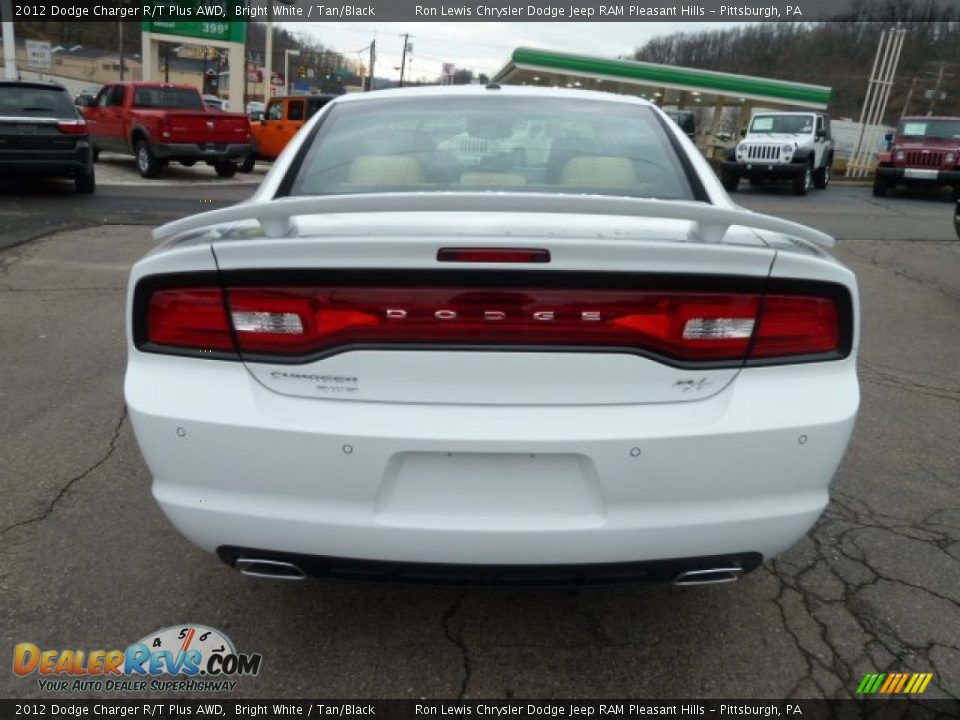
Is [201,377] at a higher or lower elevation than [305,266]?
lower

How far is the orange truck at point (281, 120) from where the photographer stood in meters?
18.3

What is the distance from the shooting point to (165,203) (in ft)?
41.0

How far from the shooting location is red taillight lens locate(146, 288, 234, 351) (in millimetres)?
1920

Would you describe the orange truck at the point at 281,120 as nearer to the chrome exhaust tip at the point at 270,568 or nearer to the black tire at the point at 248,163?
the black tire at the point at 248,163

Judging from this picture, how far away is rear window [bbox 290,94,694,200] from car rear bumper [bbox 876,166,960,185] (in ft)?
63.6

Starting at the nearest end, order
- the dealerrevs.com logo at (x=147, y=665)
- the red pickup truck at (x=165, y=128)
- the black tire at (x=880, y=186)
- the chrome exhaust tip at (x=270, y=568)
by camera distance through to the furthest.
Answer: the chrome exhaust tip at (x=270, y=568)
the dealerrevs.com logo at (x=147, y=665)
the red pickup truck at (x=165, y=128)
the black tire at (x=880, y=186)

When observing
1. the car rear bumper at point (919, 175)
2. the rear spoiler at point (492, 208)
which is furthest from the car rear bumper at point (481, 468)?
the car rear bumper at point (919, 175)

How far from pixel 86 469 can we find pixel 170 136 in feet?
43.8

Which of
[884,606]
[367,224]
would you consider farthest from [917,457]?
[367,224]

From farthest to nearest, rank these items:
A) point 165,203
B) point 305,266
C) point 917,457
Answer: point 165,203 < point 917,457 < point 305,266

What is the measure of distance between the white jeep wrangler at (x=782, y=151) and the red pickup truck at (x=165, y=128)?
40.0 feet

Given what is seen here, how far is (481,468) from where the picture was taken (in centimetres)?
186

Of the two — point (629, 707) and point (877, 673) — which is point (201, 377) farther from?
point (877, 673)

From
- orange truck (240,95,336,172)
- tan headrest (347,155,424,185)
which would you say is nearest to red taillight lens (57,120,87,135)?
orange truck (240,95,336,172)
